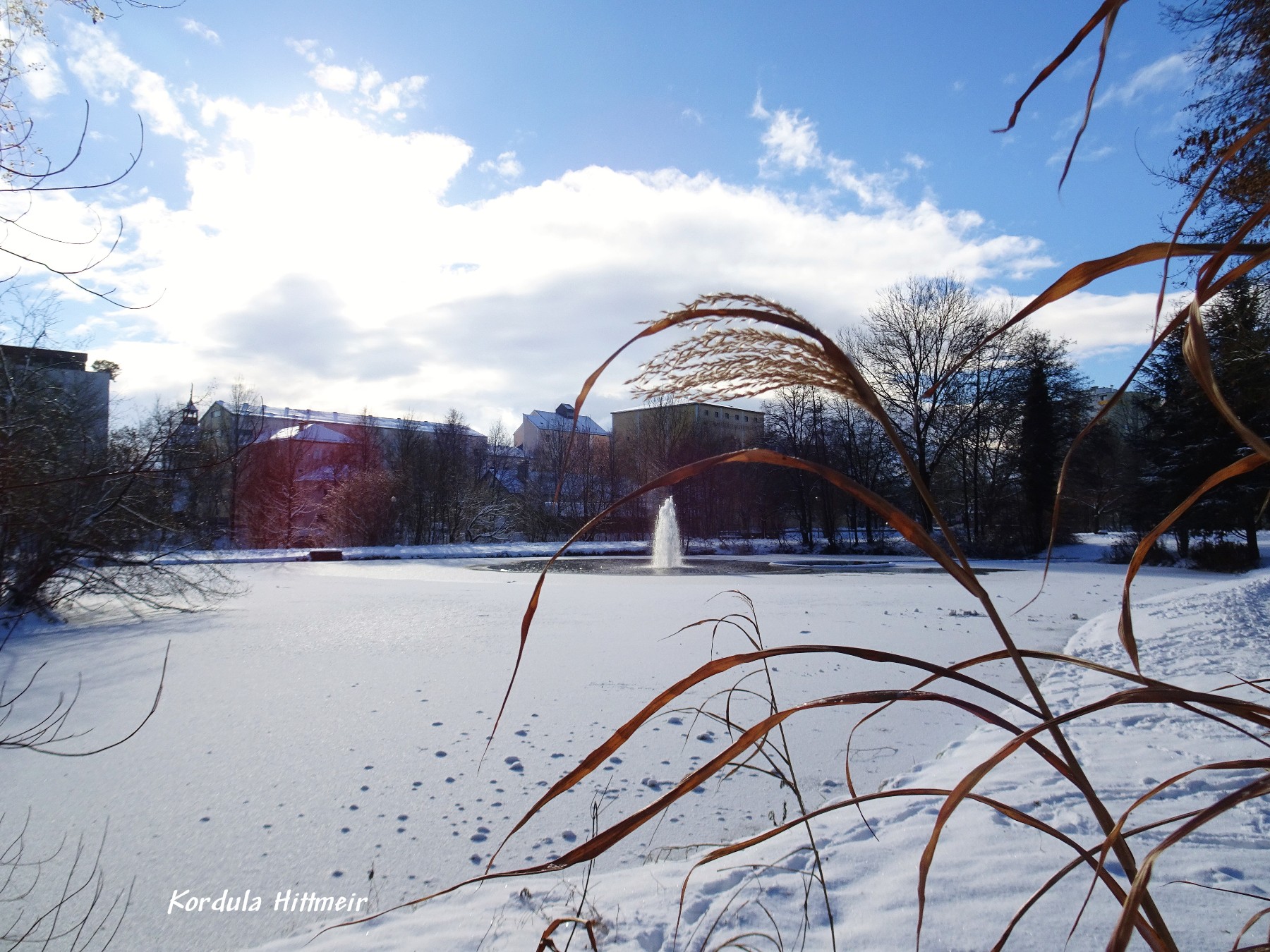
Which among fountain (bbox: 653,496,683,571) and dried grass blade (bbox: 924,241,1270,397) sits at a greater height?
dried grass blade (bbox: 924,241,1270,397)

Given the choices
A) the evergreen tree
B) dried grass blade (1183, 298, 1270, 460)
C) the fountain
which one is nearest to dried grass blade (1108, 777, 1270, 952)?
dried grass blade (1183, 298, 1270, 460)

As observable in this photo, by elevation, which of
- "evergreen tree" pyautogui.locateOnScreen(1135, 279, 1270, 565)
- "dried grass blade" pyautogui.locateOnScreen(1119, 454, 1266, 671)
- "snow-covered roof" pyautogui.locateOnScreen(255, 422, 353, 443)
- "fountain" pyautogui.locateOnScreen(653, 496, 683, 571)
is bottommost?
"fountain" pyautogui.locateOnScreen(653, 496, 683, 571)

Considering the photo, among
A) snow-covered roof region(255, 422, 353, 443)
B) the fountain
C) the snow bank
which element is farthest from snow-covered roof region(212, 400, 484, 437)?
the snow bank

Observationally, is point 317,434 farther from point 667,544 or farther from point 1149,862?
point 1149,862

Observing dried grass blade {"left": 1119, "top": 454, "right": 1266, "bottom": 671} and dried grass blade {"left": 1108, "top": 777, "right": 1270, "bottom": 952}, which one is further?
dried grass blade {"left": 1119, "top": 454, "right": 1266, "bottom": 671}

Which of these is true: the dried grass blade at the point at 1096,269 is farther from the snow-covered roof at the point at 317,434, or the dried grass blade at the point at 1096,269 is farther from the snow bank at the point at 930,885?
the snow-covered roof at the point at 317,434

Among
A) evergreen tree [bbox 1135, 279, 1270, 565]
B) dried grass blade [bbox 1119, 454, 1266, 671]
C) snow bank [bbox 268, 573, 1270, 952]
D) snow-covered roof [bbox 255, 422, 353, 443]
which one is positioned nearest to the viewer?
dried grass blade [bbox 1119, 454, 1266, 671]

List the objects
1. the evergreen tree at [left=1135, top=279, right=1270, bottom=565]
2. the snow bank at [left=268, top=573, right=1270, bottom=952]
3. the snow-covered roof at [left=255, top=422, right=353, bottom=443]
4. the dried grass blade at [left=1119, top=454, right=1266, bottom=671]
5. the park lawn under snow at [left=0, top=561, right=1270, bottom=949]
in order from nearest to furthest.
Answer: the dried grass blade at [left=1119, top=454, right=1266, bottom=671], the snow bank at [left=268, top=573, right=1270, bottom=952], the park lawn under snow at [left=0, top=561, right=1270, bottom=949], the evergreen tree at [left=1135, top=279, right=1270, bottom=565], the snow-covered roof at [left=255, top=422, right=353, bottom=443]

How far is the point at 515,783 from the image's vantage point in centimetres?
357

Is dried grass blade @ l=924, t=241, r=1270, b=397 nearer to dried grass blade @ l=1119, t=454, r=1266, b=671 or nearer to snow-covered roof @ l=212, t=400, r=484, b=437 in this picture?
dried grass blade @ l=1119, t=454, r=1266, b=671

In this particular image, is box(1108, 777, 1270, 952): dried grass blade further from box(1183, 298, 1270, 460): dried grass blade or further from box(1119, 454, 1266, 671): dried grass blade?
box(1183, 298, 1270, 460): dried grass blade

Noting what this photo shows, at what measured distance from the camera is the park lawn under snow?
7.42 feet

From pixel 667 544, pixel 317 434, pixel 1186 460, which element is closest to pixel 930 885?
pixel 667 544

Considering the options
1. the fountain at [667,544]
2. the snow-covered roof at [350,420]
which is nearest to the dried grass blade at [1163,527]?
the fountain at [667,544]
